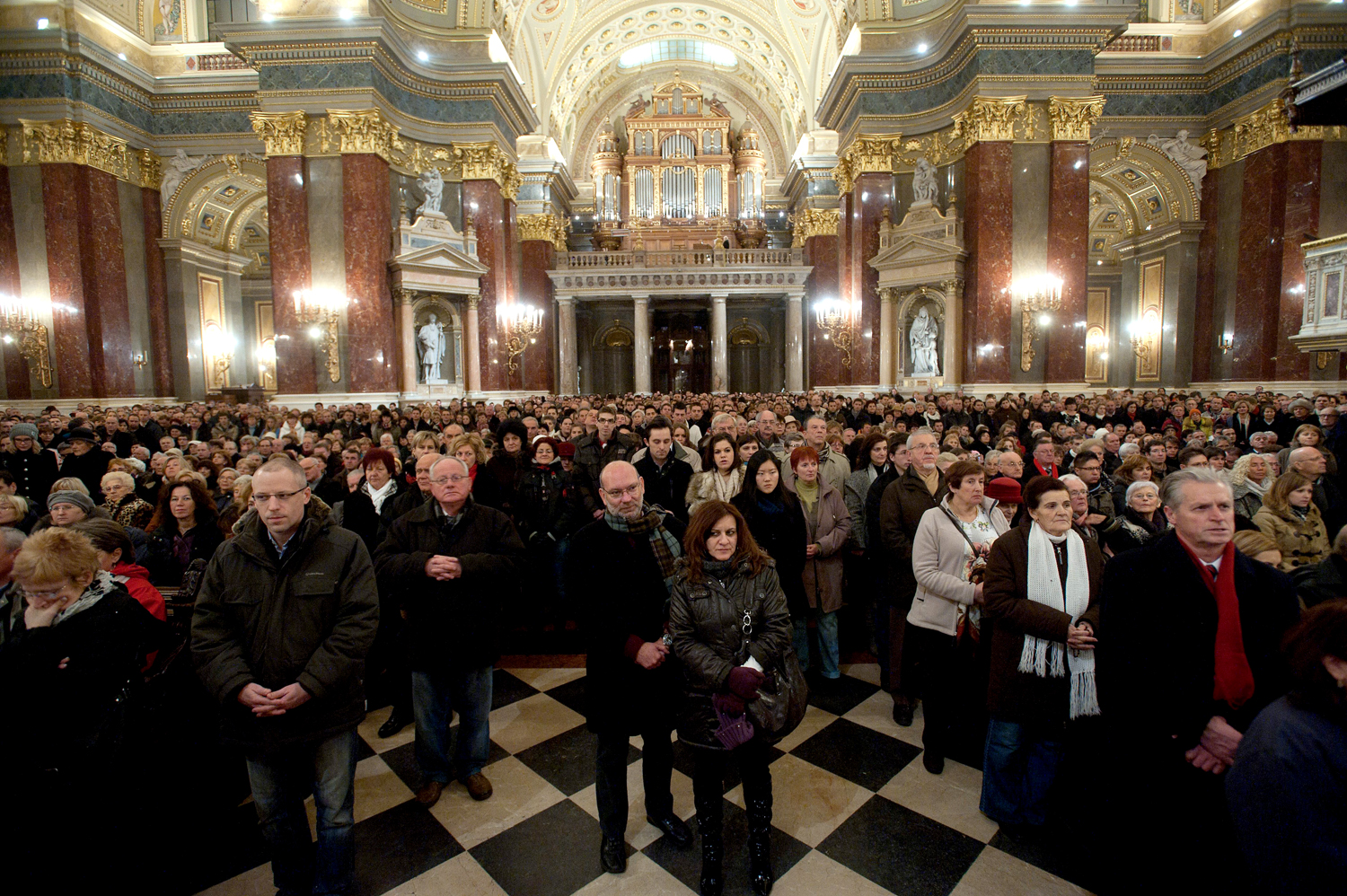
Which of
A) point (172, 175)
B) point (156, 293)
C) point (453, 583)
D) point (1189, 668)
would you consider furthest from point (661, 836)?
point (172, 175)

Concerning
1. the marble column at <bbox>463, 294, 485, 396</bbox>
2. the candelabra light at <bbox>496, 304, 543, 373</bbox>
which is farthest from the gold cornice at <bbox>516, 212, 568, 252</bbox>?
the marble column at <bbox>463, 294, 485, 396</bbox>

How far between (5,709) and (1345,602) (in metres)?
4.10

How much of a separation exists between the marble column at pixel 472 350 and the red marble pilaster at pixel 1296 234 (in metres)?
19.5

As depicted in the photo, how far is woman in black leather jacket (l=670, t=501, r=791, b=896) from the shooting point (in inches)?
101

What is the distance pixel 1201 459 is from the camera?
4699mm

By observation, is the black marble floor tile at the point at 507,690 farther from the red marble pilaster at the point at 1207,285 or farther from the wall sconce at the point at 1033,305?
the red marble pilaster at the point at 1207,285

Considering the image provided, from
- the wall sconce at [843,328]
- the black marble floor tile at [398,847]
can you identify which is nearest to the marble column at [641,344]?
the wall sconce at [843,328]

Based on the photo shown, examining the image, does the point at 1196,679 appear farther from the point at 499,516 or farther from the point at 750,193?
the point at 750,193

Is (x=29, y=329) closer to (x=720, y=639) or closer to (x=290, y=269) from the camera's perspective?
(x=290, y=269)

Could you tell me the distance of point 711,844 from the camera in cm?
260

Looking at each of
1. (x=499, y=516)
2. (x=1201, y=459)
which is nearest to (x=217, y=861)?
(x=499, y=516)

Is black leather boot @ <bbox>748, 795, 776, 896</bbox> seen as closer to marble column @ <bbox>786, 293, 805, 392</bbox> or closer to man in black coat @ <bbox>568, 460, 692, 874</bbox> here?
man in black coat @ <bbox>568, 460, 692, 874</bbox>

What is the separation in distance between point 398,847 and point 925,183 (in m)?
17.3

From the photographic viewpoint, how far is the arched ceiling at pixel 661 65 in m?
23.9
